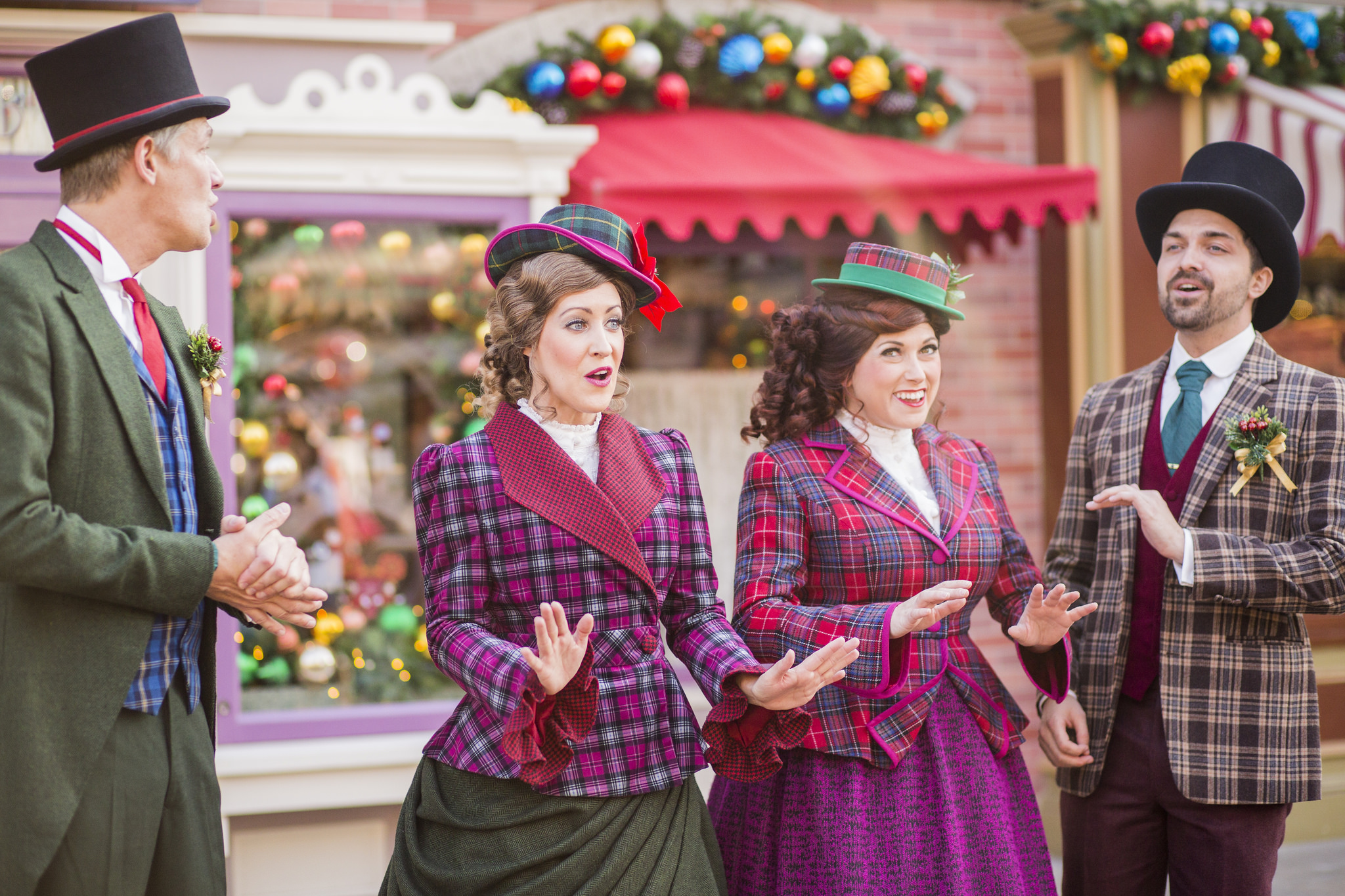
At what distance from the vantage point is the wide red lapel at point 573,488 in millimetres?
2396

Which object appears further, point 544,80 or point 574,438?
point 544,80

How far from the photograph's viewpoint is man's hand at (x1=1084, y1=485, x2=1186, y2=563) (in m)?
2.76

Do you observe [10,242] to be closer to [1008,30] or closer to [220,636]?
[220,636]

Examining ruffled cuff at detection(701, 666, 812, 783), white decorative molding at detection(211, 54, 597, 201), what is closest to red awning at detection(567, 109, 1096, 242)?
white decorative molding at detection(211, 54, 597, 201)

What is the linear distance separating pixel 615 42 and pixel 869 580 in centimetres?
311

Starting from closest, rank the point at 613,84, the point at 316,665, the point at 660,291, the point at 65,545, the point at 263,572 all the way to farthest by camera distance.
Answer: the point at 65,545, the point at 263,572, the point at 660,291, the point at 316,665, the point at 613,84

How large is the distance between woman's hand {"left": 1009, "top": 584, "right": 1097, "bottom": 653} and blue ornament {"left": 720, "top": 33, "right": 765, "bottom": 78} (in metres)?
3.15

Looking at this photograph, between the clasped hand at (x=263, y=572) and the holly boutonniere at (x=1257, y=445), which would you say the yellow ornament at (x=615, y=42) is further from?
the clasped hand at (x=263, y=572)

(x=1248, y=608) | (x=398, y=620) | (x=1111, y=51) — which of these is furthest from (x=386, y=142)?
(x=1111, y=51)

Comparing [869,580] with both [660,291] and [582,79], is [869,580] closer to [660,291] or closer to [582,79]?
[660,291]

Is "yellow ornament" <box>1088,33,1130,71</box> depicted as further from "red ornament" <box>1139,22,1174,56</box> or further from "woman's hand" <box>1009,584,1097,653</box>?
"woman's hand" <box>1009,584,1097,653</box>

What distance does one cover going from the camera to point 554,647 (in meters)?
2.12

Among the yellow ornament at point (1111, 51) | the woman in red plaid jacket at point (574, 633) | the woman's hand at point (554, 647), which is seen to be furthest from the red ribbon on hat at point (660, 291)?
the yellow ornament at point (1111, 51)

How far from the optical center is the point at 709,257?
215 inches
